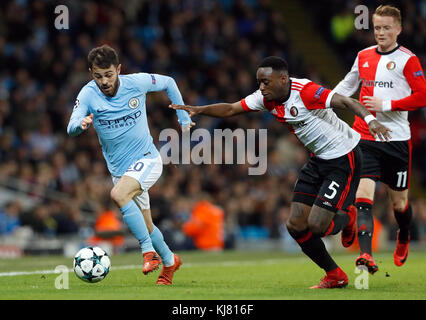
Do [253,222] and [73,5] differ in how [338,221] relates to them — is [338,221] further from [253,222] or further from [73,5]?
[73,5]

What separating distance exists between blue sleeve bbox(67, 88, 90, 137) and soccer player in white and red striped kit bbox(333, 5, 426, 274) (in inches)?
114

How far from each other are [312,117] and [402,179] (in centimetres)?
192

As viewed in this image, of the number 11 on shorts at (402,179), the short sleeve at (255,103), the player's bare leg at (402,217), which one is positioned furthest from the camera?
the player's bare leg at (402,217)

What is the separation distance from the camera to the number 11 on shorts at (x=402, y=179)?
9477mm

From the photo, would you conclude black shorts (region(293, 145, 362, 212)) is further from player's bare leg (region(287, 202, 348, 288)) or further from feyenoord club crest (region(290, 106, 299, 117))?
feyenoord club crest (region(290, 106, 299, 117))

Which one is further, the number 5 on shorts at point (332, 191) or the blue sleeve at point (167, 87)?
A: the blue sleeve at point (167, 87)

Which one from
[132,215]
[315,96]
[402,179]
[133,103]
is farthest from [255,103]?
[402,179]

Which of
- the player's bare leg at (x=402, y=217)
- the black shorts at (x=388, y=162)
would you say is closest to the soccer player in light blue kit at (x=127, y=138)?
the black shorts at (x=388, y=162)

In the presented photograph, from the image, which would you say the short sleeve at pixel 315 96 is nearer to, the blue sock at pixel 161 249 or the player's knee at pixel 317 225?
the player's knee at pixel 317 225

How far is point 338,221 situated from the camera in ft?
27.8

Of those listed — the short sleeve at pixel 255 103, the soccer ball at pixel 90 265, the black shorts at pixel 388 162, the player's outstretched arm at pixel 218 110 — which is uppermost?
the short sleeve at pixel 255 103
